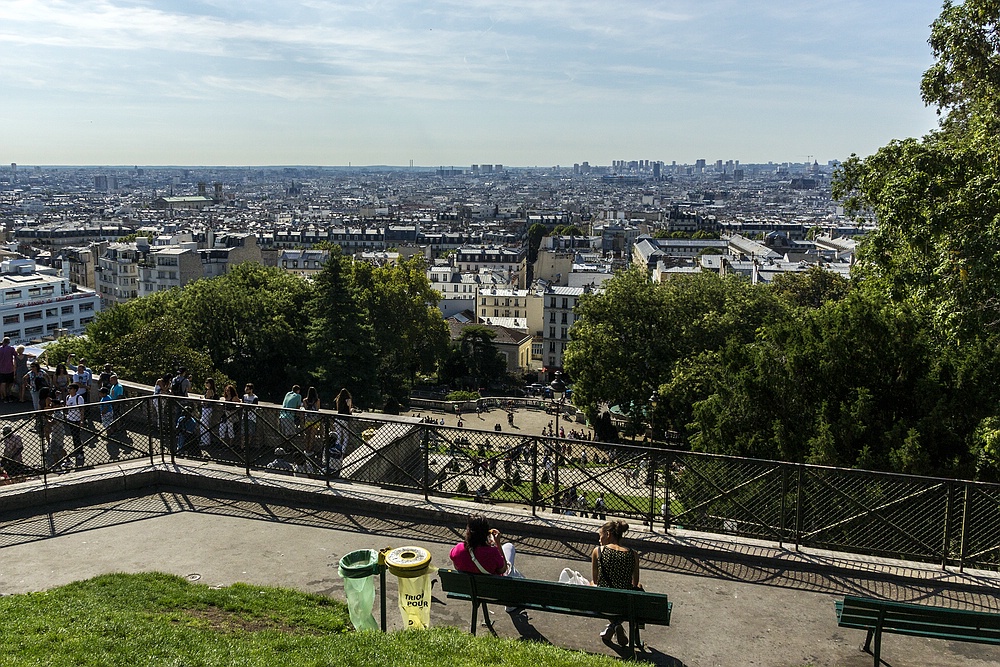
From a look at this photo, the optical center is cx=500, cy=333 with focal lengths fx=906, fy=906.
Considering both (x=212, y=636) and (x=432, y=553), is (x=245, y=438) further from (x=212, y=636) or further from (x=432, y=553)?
(x=212, y=636)

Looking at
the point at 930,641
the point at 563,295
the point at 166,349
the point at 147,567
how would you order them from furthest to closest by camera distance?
the point at 563,295 < the point at 166,349 < the point at 147,567 < the point at 930,641

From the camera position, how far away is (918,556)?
9789mm

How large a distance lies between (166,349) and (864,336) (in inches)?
822

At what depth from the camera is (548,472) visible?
11086mm

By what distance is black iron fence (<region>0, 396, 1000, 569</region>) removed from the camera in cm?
962

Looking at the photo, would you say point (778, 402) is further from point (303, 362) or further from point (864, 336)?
point (303, 362)

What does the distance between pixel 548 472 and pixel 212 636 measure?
4649 millimetres

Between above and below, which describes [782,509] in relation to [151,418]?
below

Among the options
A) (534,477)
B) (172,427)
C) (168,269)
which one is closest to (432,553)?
(534,477)

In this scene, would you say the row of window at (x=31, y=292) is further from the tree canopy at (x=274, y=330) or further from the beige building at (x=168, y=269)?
the tree canopy at (x=274, y=330)

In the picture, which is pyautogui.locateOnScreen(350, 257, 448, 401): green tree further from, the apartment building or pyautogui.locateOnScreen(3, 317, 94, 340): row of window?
the apartment building

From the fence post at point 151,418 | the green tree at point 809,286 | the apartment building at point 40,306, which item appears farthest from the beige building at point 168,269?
the fence post at point 151,418

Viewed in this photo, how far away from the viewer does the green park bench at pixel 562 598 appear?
752 cm

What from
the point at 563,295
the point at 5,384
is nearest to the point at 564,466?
the point at 5,384
